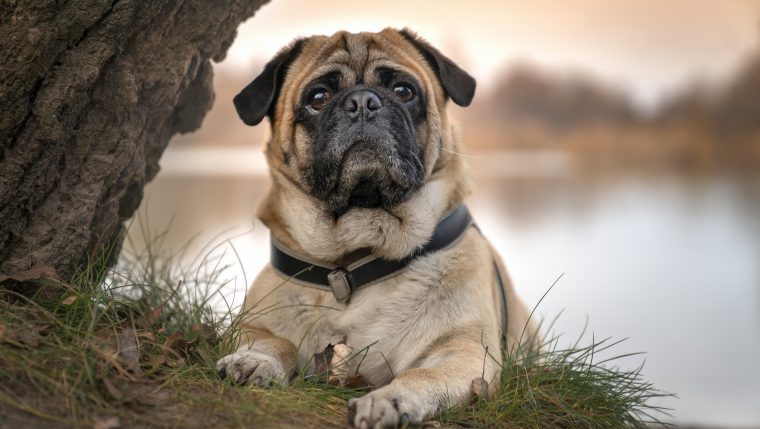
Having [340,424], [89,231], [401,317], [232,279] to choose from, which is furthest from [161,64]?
[340,424]

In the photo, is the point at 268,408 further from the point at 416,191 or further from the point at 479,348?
the point at 416,191

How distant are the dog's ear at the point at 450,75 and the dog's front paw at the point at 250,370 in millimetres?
1866

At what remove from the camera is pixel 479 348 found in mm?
4062

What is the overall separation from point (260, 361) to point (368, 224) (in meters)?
0.99

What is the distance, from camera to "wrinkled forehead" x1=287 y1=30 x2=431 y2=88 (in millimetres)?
4426

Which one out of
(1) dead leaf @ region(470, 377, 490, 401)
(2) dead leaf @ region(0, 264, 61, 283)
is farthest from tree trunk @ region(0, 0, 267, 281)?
(1) dead leaf @ region(470, 377, 490, 401)

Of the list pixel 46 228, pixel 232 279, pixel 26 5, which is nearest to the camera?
pixel 26 5

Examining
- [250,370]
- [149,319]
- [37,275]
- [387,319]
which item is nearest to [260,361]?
[250,370]

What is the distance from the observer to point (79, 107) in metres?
4.29

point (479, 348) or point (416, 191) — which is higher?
point (416, 191)

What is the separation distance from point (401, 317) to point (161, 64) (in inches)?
81.9

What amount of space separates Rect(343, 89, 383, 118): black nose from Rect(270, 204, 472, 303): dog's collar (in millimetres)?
774

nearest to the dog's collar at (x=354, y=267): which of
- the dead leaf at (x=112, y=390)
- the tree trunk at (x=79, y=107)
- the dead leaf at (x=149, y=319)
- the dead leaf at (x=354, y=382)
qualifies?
the dead leaf at (x=354, y=382)

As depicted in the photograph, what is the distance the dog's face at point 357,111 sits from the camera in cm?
414
